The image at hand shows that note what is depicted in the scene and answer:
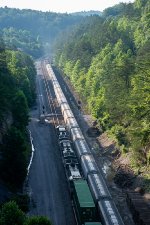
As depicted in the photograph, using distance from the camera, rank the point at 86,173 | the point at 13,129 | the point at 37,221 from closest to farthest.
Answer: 1. the point at 37,221
2. the point at 86,173
3. the point at 13,129

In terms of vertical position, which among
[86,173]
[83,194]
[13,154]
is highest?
[83,194]

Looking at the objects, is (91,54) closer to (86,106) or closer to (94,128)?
(86,106)

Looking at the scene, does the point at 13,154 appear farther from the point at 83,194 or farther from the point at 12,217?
the point at 12,217

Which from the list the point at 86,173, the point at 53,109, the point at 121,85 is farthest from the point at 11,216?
the point at 53,109

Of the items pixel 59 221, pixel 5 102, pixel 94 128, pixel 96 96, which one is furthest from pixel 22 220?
pixel 96 96

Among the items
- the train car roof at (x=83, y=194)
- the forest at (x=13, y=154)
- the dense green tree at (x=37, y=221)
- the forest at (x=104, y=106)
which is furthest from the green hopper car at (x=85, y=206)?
the dense green tree at (x=37, y=221)

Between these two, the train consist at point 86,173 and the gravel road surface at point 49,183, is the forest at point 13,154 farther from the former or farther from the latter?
the train consist at point 86,173

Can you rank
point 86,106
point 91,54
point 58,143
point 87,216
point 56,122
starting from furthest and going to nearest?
point 91,54, point 86,106, point 56,122, point 58,143, point 87,216
